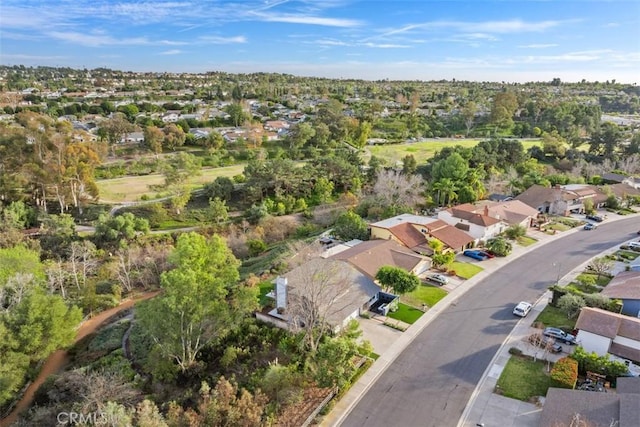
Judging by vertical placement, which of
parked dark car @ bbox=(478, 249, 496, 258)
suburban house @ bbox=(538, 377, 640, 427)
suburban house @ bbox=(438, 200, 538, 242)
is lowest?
parked dark car @ bbox=(478, 249, 496, 258)

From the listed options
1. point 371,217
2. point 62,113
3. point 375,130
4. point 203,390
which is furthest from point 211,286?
point 62,113

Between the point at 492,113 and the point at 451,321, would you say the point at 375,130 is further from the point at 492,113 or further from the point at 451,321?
the point at 451,321

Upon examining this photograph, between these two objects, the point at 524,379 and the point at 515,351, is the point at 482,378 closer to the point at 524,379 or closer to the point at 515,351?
the point at 524,379

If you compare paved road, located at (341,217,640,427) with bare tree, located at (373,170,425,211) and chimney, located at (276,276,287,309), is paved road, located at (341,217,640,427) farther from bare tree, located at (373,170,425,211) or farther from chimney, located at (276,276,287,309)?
bare tree, located at (373,170,425,211)

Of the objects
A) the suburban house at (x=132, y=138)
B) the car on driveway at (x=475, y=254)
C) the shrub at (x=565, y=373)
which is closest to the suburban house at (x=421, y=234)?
the car on driveway at (x=475, y=254)

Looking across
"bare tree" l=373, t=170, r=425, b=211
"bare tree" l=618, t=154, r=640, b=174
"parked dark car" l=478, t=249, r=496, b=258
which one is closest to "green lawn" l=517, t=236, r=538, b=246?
"parked dark car" l=478, t=249, r=496, b=258
